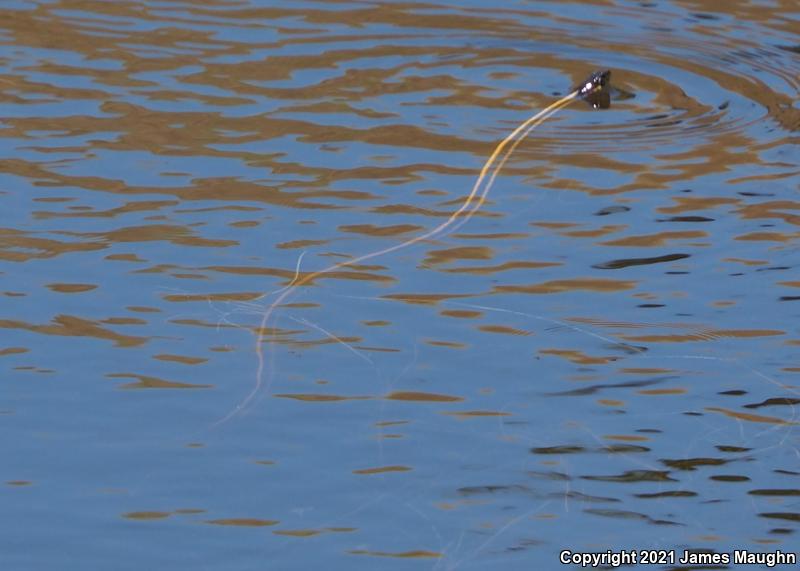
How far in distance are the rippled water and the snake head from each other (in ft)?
0.44

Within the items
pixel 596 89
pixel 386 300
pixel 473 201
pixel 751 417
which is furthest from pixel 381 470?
pixel 596 89

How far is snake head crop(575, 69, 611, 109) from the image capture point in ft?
21.0

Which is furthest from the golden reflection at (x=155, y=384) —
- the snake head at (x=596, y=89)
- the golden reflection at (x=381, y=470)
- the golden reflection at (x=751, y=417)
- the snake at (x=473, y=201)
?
the snake head at (x=596, y=89)

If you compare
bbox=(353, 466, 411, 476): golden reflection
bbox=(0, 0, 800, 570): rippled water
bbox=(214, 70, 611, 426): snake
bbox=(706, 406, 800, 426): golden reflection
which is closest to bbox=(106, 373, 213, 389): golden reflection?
bbox=(0, 0, 800, 570): rippled water

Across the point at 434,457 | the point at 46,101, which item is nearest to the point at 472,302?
the point at 434,457

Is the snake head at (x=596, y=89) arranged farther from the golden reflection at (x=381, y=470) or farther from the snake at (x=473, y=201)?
the golden reflection at (x=381, y=470)

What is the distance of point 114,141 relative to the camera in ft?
18.9

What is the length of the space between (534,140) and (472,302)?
1.54 m

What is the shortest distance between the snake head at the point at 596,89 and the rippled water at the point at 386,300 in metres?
0.13

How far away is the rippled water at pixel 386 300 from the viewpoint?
360 cm

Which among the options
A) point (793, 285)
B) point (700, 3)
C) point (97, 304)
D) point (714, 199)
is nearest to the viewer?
point (97, 304)

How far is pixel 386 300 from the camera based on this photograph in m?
4.56

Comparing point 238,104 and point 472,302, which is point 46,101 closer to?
point 238,104

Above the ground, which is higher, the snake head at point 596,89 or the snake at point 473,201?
the snake head at point 596,89
